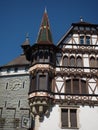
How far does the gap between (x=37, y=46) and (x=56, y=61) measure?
264 cm

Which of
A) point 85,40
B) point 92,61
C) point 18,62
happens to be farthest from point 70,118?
point 18,62

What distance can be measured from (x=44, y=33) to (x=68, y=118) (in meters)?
10.4

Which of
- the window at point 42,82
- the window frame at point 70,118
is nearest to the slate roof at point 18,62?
the window at point 42,82

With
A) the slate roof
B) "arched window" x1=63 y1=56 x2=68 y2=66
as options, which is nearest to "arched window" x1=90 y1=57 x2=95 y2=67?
"arched window" x1=63 y1=56 x2=68 y2=66

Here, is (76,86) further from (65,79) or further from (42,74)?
(42,74)

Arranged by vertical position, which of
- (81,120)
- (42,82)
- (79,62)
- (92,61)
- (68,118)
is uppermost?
(92,61)

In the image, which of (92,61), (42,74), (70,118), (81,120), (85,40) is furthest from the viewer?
(85,40)

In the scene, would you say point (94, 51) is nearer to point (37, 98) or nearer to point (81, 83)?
point (81, 83)

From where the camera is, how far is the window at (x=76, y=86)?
85.3 feet

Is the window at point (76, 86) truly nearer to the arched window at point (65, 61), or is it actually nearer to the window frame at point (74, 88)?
the window frame at point (74, 88)

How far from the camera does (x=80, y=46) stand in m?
28.7

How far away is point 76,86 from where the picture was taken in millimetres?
26469

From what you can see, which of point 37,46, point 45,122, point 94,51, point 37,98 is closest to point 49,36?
point 37,46

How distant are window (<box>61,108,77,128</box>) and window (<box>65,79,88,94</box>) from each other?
6.41 ft
